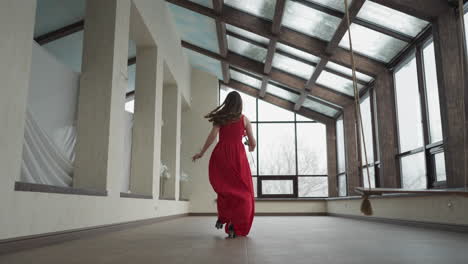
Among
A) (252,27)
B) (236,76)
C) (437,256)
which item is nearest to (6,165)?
(437,256)

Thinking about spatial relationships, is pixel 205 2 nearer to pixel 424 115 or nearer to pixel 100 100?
pixel 100 100

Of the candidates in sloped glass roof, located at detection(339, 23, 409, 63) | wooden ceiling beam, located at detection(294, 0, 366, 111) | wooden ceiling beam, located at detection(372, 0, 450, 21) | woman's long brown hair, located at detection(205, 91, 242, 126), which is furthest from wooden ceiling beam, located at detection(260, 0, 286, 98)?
woman's long brown hair, located at detection(205, 91, 242, 126)

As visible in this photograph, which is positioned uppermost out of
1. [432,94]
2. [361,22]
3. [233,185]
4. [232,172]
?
A: [361,22]

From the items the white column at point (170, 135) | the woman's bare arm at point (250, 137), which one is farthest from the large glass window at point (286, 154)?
the woman's bare arm at point (250, 137)

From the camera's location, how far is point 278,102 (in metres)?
10.9

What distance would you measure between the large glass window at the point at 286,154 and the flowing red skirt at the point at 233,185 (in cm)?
728

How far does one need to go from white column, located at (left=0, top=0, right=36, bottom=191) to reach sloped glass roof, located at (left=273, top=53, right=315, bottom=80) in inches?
236

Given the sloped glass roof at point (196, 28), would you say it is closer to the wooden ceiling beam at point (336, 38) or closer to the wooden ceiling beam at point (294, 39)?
the wooden ceiling beam at point (294, 39)

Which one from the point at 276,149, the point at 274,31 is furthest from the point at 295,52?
the point at 276,149

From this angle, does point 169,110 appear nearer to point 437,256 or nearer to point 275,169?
point 275,169

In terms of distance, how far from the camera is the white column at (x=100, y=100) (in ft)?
12.6

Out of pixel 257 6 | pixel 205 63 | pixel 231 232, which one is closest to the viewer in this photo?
pixel 231 232

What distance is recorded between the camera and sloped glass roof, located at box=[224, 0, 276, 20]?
623 cm

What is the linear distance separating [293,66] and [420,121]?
329cm
